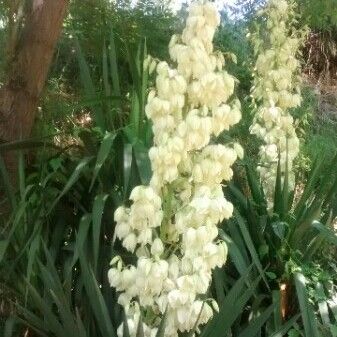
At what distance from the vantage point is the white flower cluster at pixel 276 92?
3023 millimetres

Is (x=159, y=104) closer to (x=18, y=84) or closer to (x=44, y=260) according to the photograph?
(x=44, y=260)

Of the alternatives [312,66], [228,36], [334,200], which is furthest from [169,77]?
[312,66]

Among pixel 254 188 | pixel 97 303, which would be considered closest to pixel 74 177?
pixel 97 303

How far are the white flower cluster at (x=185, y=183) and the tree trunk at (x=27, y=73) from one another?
3.87 feet

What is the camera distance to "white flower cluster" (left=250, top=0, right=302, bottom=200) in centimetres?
302

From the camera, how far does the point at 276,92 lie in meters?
3.06

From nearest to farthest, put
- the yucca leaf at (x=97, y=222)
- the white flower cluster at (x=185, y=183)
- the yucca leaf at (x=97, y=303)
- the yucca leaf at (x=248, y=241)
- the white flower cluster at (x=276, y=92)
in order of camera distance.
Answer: the white flower cluster at (x=185, y=183), the yucca leaf at (x=97, y=303), the yucca leaf at (x=97, y=222), the yucca leaf at (x=248, y=241), the white flower cluster at (x=276, y=92)

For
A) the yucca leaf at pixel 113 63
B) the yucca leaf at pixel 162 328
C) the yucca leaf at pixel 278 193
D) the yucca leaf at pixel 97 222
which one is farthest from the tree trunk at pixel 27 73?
the yucca leaf at pixel 162 328

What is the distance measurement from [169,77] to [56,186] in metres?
1.05

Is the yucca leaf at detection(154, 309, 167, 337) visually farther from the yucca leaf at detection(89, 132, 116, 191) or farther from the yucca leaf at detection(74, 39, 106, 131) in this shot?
the yucca leaf at detection(74, 39, 106, 131)

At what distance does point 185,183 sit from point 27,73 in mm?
1330

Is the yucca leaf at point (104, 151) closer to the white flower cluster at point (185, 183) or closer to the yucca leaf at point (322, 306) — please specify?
the white flower cluster at point (185, 183)

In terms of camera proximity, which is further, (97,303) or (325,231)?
(325,231)

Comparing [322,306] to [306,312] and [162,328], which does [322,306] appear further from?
[162,328]
